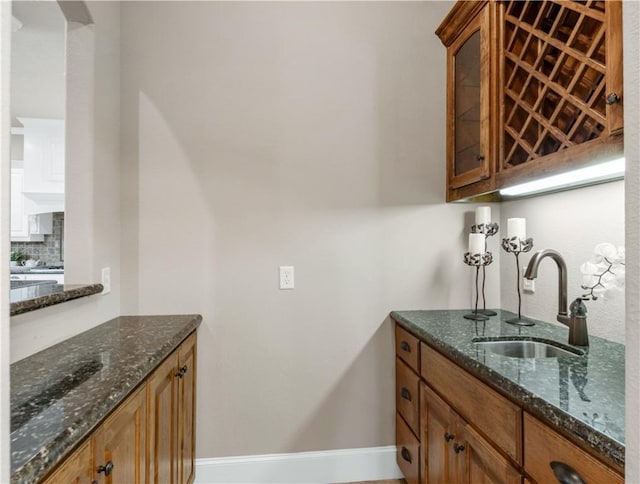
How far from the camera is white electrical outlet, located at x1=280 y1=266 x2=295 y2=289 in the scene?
196 cm

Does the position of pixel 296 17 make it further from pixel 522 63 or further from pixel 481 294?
pixel 481 294

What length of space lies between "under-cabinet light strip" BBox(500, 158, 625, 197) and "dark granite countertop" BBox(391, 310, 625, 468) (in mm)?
628

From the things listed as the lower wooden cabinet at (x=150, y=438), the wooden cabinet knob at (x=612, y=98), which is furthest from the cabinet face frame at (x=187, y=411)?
the wooden cabinet knob at (x=612, y=98)

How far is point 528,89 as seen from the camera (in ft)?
4.53

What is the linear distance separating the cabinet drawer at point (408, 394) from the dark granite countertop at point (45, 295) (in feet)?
5.01

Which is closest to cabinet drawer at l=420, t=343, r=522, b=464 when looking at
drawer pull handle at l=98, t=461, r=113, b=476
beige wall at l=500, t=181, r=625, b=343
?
beige wall at l=500, t=181, r=625, b=343

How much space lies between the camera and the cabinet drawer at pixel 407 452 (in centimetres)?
166

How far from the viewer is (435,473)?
1.46 m

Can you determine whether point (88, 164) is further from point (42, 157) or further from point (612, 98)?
point (42, 157)

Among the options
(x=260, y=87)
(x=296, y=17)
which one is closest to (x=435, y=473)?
(x=260, y=87)

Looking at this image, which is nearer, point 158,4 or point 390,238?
point 158,4

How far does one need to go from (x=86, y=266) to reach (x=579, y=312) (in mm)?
2030


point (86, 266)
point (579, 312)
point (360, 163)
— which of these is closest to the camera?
point (579, 312)

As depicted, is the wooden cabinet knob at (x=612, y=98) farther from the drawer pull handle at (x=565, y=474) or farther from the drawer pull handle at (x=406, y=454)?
the drawer pull handle at (x=406, y=454)
